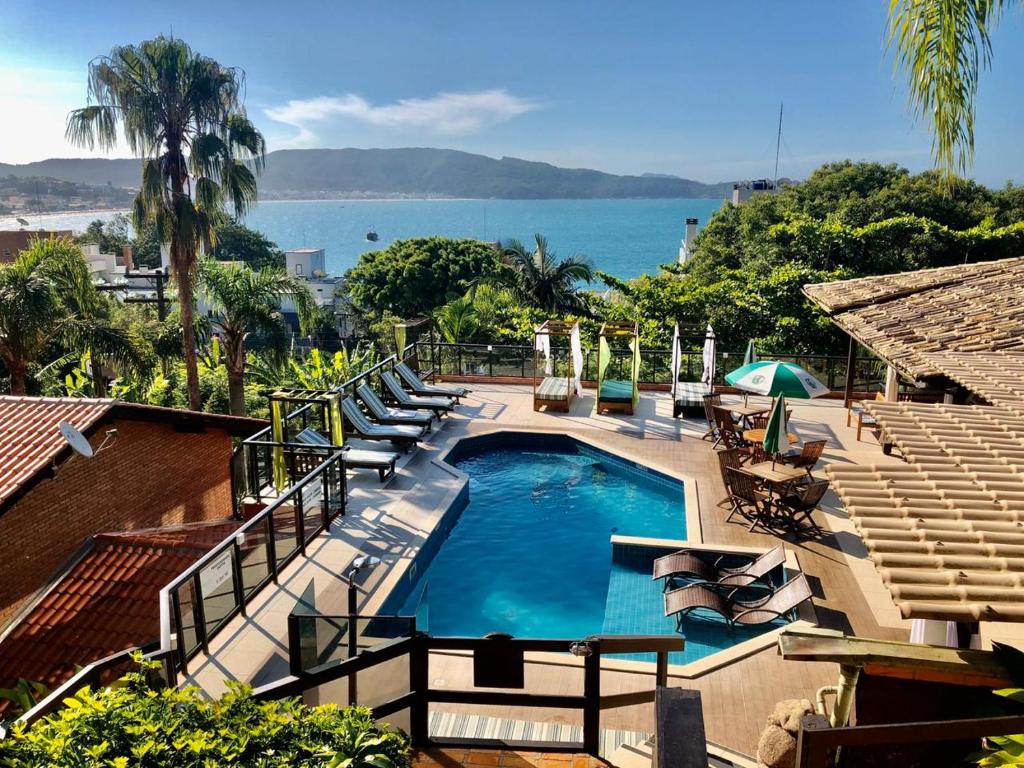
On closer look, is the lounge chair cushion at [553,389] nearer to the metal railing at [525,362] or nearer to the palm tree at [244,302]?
the metal railing at [525,362]

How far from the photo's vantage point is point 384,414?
14133 millimetres

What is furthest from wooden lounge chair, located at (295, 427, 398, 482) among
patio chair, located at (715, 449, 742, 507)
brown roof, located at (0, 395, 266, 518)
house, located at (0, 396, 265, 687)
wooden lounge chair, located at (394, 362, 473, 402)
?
patio chair, located at (715, 449, 742, 507)

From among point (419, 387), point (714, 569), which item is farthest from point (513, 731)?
point (419, 387)

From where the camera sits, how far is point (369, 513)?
1109cm

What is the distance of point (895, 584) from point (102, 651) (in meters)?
7.79

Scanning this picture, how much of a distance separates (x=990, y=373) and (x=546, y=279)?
26.1m

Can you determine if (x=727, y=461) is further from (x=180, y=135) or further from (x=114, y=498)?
(x=180, y=135)

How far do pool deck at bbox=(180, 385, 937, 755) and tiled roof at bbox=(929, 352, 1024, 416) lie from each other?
2.76 m

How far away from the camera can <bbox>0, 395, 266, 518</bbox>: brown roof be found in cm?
838

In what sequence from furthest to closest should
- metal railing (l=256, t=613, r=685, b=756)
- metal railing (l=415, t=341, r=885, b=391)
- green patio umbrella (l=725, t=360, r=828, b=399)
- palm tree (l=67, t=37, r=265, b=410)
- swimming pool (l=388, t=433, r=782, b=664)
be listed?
metal railing (l=415, t=341, r=885, b=391), palm tree (l=67, t=37, r=265, b=410), green patio umbrella (l=725, t=360, r=828, b=399), swimming pool (l=388, t=433, r=782, b=664), metal railing (l=256, t=613, r=685, b=756)

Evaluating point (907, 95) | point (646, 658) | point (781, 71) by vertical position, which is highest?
point (781, 71)

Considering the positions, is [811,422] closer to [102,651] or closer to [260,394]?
[102,651]

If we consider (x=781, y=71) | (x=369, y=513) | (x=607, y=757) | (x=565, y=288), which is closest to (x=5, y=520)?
(x=369, y=513)

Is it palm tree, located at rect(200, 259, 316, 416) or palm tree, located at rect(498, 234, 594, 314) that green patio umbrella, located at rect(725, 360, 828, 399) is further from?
palm tree, located at rect(498, 234, 594, 314)
